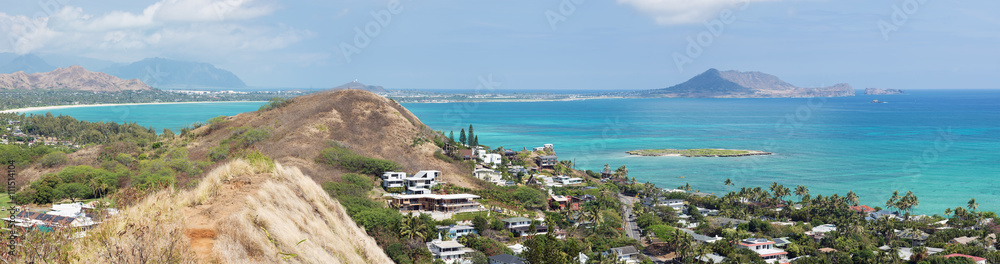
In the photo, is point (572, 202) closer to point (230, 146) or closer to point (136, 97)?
point (230, 146)

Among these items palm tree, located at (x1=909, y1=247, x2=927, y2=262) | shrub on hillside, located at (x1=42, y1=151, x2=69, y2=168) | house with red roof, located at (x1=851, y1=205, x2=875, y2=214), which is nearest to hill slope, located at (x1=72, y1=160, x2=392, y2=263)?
palm tree, located at (x1=909, y1=247, x2=927, y2=262)

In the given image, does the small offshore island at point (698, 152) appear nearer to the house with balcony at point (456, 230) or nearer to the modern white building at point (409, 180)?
the modern white building at point (409, 180)

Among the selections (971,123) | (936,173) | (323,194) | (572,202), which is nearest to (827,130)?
(971,123)

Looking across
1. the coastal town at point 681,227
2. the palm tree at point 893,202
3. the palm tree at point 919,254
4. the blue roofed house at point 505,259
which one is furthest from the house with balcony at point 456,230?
the palm tree at point 893,202

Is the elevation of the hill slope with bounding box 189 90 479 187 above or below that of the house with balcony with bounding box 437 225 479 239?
above

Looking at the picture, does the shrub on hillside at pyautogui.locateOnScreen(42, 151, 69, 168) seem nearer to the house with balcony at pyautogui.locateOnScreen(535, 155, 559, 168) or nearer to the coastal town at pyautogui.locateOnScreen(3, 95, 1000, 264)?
the coastal town at pyautogui.locateOnScreen(3, 95, 1000, 264)

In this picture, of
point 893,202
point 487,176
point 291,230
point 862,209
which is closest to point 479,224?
point 487,176

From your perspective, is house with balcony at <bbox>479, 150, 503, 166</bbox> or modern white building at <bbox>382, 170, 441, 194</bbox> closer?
modern white building at <bbox>382, 170, 441, 194</bbox>
